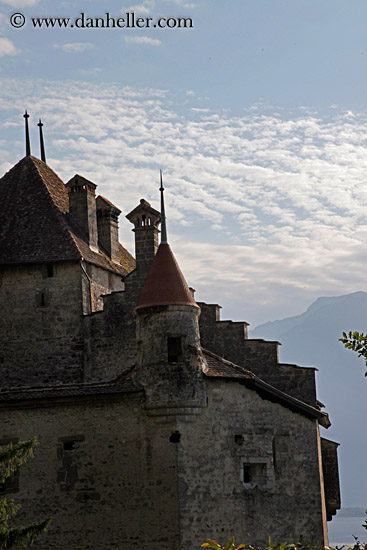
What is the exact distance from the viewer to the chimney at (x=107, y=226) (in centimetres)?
3634

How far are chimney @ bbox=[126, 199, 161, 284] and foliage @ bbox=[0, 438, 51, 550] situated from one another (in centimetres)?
967

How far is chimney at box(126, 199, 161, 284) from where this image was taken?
1273 inches

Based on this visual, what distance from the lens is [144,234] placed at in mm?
32562

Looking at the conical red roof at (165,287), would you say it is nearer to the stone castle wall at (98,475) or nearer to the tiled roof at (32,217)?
the stone castle wall at (98,475)

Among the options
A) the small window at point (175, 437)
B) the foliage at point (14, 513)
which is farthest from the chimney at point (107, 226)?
the foliage at point (14, 513)

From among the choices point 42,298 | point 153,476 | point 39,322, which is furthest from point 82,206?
point 153,476

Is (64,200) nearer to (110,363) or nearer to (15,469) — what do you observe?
(110,363)

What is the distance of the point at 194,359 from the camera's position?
26266 mm

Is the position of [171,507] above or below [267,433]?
below

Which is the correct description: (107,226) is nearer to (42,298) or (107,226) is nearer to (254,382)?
(42,298)

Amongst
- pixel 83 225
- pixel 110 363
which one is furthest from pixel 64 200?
pixel 110 363

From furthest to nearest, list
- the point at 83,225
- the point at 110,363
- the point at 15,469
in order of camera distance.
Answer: the point at 83,225
the point at 110,363
the point at 15,469

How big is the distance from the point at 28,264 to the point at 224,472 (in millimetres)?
10662

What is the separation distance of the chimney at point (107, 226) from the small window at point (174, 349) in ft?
33.6
